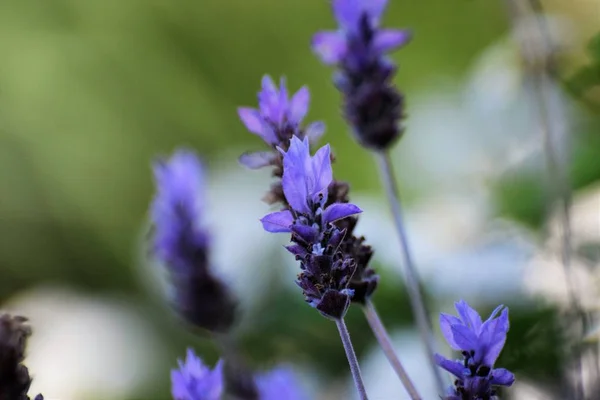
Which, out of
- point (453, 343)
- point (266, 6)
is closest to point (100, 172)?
point (266, 6)

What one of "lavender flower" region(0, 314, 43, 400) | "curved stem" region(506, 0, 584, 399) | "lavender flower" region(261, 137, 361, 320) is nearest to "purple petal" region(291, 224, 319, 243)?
"lavender flower" region(261, 137, 361, 320)

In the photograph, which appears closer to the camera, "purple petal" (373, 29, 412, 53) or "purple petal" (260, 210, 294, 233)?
"purple petal" (260, 210, 294, 233)

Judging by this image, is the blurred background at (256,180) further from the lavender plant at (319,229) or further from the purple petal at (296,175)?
the purple petal at (296,175)

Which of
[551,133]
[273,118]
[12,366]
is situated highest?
[551,133]

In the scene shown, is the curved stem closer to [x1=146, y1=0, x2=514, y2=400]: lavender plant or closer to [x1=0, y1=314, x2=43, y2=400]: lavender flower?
[x1=146, y1=0, x2=514, y2=400]: lavender plant

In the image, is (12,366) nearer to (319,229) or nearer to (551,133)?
(319,229)

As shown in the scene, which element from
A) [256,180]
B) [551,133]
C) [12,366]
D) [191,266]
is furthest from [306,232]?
[256,180]

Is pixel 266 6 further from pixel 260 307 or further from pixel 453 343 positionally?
pixel 453 343
